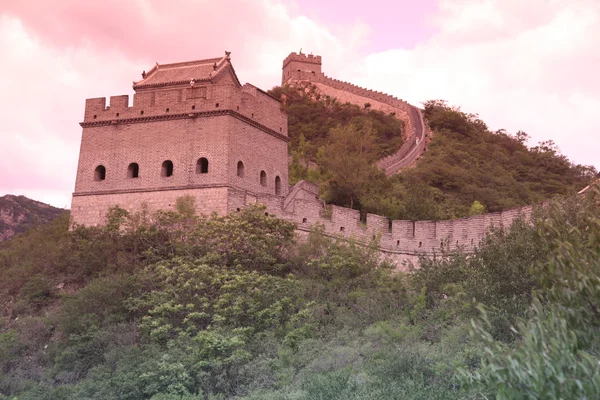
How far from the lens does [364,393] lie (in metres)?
12.6

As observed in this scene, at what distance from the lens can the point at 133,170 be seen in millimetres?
25188

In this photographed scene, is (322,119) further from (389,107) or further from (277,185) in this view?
(277,185)

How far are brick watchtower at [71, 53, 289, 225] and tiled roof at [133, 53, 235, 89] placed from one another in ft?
1.44

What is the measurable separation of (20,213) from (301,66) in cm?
4032

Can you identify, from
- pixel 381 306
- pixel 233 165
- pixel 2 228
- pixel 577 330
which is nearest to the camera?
pixel 577 330

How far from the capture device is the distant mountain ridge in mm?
35250

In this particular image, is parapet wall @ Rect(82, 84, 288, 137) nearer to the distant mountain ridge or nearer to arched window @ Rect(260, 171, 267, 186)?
arched window @ Rect(260, 171, 267, 186)

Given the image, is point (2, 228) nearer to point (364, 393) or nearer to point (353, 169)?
point (353, 169)

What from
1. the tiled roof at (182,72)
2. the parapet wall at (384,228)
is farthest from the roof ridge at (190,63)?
the parapet wall at (384,228)

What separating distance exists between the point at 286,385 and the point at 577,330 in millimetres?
8354

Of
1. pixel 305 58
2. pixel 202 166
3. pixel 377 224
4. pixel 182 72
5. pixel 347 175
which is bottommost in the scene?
pixel 377 224

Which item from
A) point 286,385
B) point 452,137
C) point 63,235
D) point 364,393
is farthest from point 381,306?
point 452,137

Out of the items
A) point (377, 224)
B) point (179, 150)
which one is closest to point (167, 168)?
point (179, 150)

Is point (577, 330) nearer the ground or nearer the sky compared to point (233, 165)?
nearer the ground
